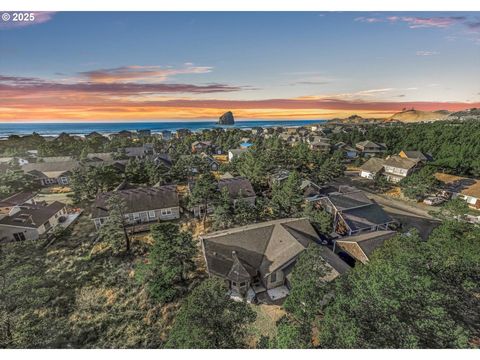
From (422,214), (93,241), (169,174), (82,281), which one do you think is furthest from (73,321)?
(422,214)

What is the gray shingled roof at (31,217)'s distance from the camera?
77.5ft

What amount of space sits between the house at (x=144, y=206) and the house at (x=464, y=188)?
3965 centimetres

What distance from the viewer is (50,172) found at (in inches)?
1695

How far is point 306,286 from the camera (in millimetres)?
10969

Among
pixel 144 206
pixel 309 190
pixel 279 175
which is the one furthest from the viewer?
pixel 279 175

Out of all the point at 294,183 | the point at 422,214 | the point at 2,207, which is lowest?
the point at 422,214

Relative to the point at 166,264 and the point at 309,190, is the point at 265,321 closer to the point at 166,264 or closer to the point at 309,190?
the point at 166,264

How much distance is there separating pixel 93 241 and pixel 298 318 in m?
22.3

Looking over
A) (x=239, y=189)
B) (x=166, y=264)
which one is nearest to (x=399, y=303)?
(x=166, y=264)

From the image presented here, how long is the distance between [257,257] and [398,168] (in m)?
41.0

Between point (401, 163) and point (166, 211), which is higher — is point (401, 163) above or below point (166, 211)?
above

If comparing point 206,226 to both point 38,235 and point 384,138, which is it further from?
point 384,138

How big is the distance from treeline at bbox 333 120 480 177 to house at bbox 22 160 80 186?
73495mm

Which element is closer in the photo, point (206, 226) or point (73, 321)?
point (73, 321)
